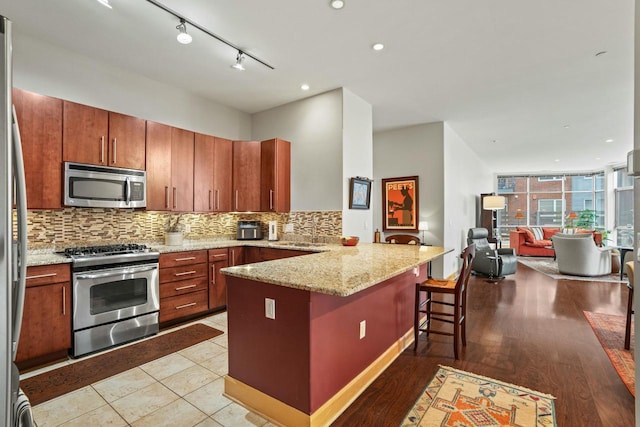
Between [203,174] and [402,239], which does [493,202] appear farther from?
[203,174]

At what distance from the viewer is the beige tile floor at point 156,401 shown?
78.1 inches

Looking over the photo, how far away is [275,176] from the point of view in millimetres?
4555

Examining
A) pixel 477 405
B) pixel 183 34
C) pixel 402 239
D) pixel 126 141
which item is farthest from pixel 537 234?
pixel 126 141

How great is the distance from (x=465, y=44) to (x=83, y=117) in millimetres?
3884

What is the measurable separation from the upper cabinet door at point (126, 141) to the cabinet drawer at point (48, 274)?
3.85 ft

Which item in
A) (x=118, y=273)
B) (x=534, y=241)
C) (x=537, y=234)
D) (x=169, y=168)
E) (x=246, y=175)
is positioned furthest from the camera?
(x=537, y=234)

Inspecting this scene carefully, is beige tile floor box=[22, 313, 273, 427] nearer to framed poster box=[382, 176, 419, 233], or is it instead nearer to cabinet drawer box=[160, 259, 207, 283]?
cabinet drawer box=[160, 259, 207, 283]

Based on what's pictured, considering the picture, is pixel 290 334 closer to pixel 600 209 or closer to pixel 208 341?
pixel 208 341

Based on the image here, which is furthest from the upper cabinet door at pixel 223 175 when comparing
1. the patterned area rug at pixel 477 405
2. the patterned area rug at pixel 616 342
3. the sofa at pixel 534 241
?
the sofa at pixel 534 241

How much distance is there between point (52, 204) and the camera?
297 centimetres

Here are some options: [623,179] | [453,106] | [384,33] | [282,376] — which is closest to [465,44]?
Result: [384,33]

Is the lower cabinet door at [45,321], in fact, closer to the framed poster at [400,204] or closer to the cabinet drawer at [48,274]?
the cabinet drawer at [48,274]

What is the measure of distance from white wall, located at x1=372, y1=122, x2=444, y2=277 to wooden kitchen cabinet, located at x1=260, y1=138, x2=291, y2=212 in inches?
102

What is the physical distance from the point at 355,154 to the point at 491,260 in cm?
375
